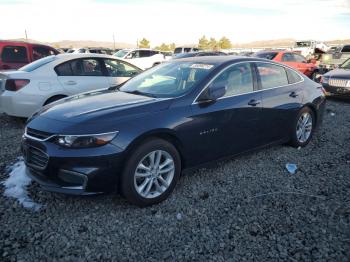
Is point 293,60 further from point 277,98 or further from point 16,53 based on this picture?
point 16,53

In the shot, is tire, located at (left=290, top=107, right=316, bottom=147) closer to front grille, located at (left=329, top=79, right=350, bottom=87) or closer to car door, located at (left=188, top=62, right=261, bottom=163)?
car door, located at (left=188, top=62, right=261, bottom=163)

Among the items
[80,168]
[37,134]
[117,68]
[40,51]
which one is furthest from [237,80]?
[40,51]

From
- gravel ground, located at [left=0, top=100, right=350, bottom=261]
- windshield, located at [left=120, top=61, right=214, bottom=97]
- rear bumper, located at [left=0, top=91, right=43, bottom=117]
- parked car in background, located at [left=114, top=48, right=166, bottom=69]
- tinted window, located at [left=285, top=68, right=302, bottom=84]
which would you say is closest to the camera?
gravel ground, located at [left=0, top=100, right=350, bottom=261]

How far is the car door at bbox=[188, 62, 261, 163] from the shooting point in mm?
3795

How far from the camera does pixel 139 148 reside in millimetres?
3295

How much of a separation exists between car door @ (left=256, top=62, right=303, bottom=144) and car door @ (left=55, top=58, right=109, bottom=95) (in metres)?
3.62

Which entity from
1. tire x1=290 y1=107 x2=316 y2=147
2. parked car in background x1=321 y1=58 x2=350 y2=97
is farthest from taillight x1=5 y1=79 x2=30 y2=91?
parked car in background x1=321 y1=58 x2=350 y2=97

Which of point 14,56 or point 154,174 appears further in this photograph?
point 14,56

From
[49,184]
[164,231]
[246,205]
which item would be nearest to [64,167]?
[49,184]

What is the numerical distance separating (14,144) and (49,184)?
2.65 meters

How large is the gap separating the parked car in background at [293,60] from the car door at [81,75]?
8545 mm

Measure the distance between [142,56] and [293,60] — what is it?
322 inches

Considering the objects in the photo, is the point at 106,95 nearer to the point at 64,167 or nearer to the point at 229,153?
the point at 64,167

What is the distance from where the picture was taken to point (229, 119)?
405 centimetres
